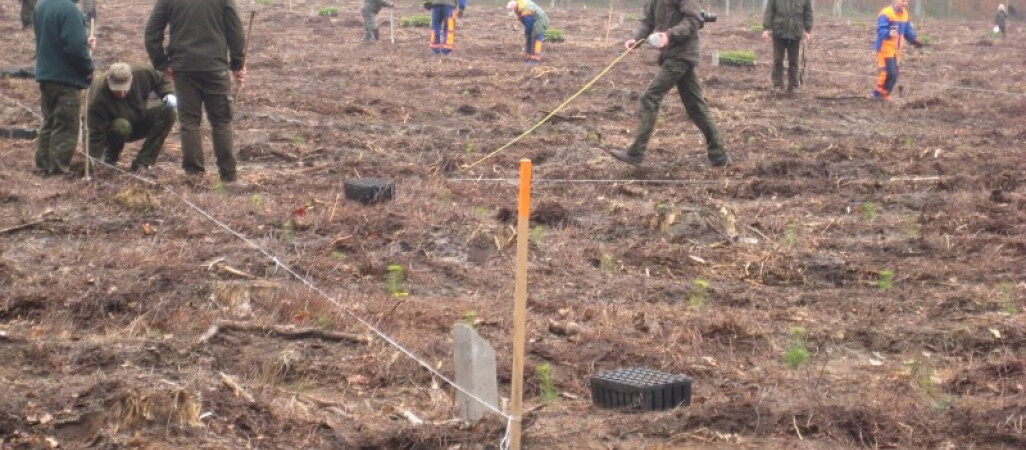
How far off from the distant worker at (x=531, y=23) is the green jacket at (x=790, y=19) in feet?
16.7

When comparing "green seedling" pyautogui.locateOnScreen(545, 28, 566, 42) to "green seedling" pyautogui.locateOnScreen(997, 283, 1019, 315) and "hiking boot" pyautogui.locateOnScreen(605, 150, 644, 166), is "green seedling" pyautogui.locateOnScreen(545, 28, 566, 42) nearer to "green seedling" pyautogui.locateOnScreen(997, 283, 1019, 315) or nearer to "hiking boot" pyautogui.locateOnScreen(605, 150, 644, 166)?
"hiking boot" pyautogui.locateOnScreen(605, 150, 644, 166)

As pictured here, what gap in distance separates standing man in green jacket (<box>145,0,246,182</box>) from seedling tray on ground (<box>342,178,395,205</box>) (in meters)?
1.26

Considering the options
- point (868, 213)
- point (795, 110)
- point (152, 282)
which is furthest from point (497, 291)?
point (795, 110)

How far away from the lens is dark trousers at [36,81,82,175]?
10000 millimetres

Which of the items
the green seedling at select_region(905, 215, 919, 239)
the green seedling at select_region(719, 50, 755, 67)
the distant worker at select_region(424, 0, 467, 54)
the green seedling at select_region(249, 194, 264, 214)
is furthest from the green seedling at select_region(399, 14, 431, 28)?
the green seedling at select_region(905, 215, 919, 239)

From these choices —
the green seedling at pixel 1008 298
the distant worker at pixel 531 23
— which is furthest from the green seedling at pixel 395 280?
the distant worker at pixel 531 23

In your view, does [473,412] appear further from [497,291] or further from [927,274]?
[927,274]

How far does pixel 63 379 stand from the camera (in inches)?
213

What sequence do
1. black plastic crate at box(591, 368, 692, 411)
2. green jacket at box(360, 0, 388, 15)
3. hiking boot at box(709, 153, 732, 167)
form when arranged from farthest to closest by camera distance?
green jacket at box(360, 0, 388, 15)
hiking boot at box(709, 153, 732, 167)
black plastic crate at box(591, 368, 692, 411)

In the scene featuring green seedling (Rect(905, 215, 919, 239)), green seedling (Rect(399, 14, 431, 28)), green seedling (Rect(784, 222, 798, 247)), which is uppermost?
green seedling (Rect(399, 14, 431, 28))

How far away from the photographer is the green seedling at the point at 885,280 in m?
7.82

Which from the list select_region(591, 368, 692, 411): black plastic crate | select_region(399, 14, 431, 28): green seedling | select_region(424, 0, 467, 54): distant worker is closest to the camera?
select_region(591, 368, 692, 411): black plastic crate

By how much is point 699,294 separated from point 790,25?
10200mm

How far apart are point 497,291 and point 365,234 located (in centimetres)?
142
